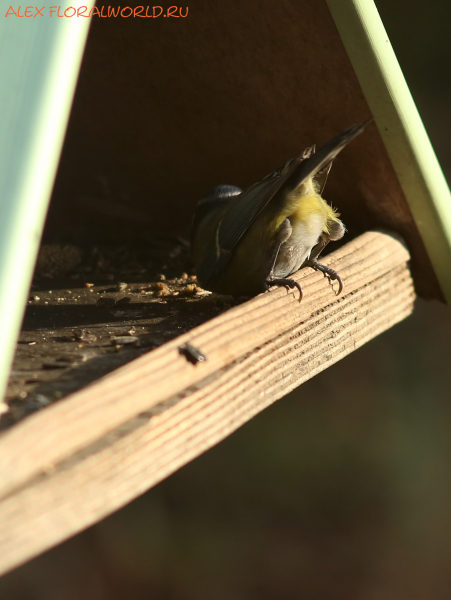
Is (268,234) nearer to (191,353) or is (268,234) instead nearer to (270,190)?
(270,190)

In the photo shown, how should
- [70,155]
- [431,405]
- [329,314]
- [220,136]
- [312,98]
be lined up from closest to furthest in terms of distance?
1. [329,314]
2. [312,98]
3. [220,136]
4. [70,155]
5. [431,405]

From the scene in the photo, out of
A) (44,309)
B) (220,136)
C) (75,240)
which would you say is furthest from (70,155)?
Answer: (44,309)

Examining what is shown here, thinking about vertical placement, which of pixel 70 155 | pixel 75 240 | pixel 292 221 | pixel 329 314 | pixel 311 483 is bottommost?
pixel 311 483

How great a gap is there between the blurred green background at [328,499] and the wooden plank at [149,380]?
182 centimetres

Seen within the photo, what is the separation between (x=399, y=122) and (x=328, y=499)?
199cm

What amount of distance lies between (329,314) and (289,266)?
1.11 ft

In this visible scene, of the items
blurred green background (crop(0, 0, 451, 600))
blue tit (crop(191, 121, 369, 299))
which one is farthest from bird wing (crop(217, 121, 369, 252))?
blurred green background (crop(0, 0, 451, 600))

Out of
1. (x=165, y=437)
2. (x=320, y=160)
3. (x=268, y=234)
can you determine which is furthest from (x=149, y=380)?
(x=268, y=234)

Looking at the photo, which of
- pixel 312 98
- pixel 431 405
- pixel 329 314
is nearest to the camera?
pixel 329 314

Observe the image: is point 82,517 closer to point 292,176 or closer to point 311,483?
point 292,176

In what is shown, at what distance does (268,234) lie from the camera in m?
1.48

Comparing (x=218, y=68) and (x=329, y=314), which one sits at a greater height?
(x=218, y=68)

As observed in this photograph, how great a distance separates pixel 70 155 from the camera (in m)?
1.90

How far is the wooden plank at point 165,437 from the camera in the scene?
59 cm
